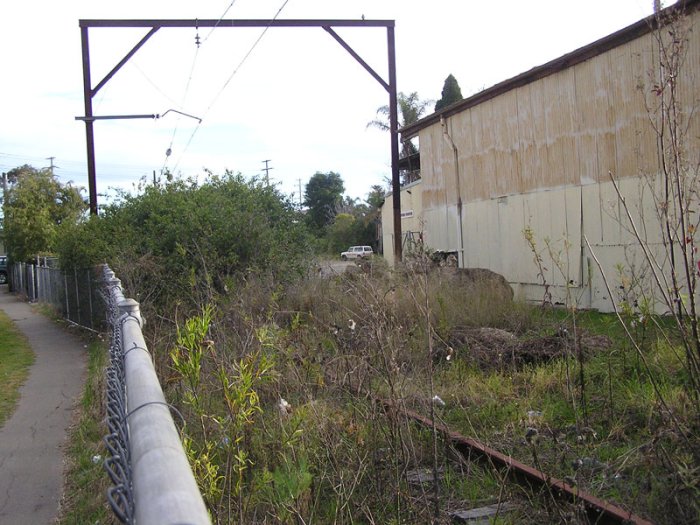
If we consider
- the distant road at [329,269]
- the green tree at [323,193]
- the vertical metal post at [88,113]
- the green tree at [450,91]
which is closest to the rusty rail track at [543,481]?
the distant road at [329,269]

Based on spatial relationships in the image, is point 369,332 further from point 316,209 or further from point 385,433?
point 316,209

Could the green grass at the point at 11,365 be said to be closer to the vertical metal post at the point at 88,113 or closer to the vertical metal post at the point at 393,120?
the vertical metal post at the point at 88,113

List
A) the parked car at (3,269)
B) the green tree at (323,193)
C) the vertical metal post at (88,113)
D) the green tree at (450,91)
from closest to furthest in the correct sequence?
the vertical metal post at (88,113) < the green tree at (450,91) < the parked car at (3,269) < the green tree at (323,193)

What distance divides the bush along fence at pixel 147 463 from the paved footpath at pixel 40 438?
360 centimetres

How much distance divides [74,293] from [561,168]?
38.5 feet

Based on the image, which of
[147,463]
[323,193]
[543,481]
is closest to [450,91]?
[543,481]

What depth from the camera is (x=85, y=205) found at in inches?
1587

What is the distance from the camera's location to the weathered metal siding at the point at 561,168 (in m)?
13.0

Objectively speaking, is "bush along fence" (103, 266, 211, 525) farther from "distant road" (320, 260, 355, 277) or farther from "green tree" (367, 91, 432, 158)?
"green tree" (367, 91, 432, 158)

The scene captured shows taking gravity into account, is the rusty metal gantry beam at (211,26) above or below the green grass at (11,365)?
above

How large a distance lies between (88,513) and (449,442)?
2669 mm

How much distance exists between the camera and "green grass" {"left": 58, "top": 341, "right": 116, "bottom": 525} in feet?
17.1

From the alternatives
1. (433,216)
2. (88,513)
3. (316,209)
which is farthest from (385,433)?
(316,209)

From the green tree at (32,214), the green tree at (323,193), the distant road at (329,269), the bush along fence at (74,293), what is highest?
the green tree at (323,193)
